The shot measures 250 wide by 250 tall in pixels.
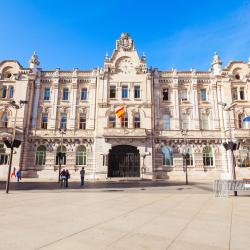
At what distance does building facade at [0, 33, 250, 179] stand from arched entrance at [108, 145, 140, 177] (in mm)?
151

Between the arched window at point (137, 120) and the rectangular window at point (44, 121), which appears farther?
the rectangular window at point (44, 121)

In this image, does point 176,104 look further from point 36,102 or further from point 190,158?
point 36,102

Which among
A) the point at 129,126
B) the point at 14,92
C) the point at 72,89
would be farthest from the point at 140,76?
the point at 14,92

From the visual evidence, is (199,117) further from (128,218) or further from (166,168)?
(128,218)

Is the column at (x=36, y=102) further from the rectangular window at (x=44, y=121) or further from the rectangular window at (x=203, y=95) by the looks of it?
the rectangular window at (x=203, y=95)

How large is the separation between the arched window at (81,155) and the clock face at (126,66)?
14.7 m

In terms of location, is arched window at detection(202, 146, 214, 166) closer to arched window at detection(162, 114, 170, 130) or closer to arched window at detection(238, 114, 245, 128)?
arched window at detection(238, 114, 245, 128)

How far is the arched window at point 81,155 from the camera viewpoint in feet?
110

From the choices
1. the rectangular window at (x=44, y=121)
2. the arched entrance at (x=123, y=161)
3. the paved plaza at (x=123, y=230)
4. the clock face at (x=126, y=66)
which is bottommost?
the paved plaza at (x=123, y=230)

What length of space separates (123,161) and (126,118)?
22.6 feet

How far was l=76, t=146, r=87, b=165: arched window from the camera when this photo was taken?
3359cm

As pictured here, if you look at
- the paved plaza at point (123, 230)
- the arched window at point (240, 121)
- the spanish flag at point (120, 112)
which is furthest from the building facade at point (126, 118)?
the paved plaza at point (123, 230)

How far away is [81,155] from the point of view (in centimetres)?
3378

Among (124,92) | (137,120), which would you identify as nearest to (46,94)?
(124,92)
